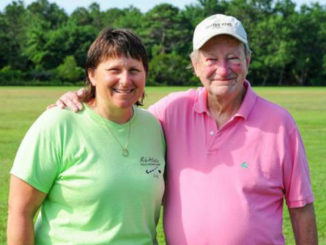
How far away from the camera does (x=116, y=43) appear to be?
3.28 m

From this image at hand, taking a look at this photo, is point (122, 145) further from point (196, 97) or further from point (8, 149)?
point (8, 149)

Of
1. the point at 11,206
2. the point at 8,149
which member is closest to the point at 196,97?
the point at 11,206

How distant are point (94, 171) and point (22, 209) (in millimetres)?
413

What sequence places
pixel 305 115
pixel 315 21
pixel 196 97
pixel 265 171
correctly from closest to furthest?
1. pixel 265 171
2. pixel 196 97
3. pixel 305 115
4. pixel 315 21

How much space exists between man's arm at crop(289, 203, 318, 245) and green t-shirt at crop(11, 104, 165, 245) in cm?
91

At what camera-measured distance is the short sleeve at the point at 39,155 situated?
10.3ft

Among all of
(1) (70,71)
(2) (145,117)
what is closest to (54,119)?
(2) (145,117)

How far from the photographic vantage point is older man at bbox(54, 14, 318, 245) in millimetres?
3531

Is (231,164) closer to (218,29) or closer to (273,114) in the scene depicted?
(273,114)

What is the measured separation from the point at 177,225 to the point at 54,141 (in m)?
0.94

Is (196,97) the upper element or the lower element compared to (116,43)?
lower

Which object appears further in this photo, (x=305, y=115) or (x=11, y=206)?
(x=305, y=115)

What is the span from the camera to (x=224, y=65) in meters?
3.62

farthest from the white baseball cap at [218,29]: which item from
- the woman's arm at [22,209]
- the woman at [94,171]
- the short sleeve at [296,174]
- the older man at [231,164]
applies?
the woman's arm at [22,209]
